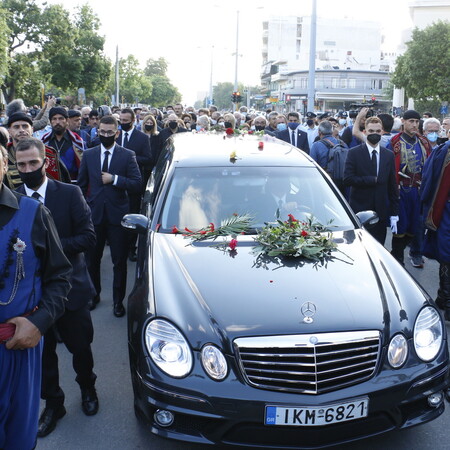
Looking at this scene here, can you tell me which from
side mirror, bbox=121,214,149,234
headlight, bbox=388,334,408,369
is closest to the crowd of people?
side mirror, bbox=121,214,149,234

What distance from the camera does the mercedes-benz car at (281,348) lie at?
3.17 meters

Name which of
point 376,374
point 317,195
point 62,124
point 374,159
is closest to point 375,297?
point 376,374

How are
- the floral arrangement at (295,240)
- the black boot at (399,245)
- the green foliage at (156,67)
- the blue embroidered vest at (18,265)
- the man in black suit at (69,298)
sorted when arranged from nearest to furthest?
the blue embroidered vest at (18,265) → the man in black suit at (69,298) → the floral arrangement at (295,240) → the black boot at (399,245) → the green foliage at (156,67)

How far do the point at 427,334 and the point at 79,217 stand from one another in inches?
92.6

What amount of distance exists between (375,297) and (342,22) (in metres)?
124

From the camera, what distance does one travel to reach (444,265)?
5.99 meters

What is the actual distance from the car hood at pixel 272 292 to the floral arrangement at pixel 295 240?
68 mm

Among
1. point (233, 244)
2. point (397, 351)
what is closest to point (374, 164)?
point (233, 244)

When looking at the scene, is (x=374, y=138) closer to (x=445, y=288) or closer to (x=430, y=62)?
(x=445, y=288)

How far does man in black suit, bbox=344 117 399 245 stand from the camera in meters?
6.77

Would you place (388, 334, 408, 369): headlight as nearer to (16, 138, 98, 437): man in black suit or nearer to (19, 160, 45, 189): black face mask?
(16, 138, 98, 437): man in black suit

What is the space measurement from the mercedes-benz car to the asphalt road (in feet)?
1.08

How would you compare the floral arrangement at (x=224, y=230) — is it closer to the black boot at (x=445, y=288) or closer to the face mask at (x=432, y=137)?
the black boot at (x=445, y=288)

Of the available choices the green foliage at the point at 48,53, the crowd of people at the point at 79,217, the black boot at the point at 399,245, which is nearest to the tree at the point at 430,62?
the green foliage at the point at 48,53
